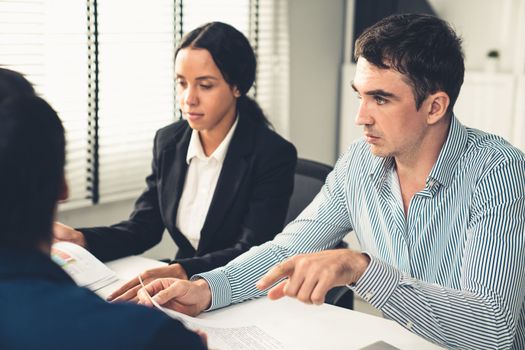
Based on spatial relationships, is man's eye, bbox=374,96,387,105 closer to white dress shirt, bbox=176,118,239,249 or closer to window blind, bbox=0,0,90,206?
white dress shirt, bbox=176,118,239,249

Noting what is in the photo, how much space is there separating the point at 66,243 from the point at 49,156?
119 cm

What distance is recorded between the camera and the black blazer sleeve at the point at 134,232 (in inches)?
79.0

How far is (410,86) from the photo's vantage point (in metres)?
1.69

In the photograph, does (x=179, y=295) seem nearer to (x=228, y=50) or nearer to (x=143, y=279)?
(x=143, y=279)

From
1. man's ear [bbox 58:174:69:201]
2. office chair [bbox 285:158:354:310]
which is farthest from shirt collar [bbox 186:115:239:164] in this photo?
man's ear [bbox 58:174:69:201]

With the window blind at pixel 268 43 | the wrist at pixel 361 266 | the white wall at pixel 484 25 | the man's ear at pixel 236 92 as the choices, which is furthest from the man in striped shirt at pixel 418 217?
the white wall at pixel 484 25

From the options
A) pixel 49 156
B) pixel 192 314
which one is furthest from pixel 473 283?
pixel 49 156

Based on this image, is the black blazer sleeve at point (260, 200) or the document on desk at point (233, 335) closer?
the document on desk at point (233, 335)

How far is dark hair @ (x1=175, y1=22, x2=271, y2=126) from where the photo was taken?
2258 millimetres

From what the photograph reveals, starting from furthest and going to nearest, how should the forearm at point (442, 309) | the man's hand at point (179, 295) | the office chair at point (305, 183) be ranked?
1. the office chair at point (305, 183)
2. the man's hand at point (179, 295)
3. the forearm at point (442, 309)

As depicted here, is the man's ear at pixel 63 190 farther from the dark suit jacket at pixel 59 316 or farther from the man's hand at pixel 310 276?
the man's hand at pixel 310 276

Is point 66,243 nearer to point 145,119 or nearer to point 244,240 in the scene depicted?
point 244,240

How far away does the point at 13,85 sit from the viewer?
792mm

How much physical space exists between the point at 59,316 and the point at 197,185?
1.58 metres
